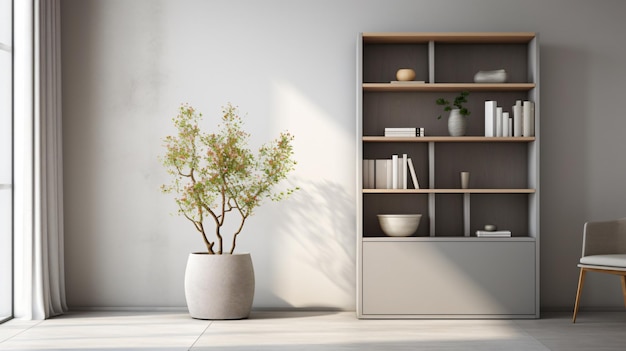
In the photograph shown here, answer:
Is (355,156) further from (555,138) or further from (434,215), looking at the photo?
(555,138)

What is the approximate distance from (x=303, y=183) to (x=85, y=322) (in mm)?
1820

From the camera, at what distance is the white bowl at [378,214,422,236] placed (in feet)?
16.5

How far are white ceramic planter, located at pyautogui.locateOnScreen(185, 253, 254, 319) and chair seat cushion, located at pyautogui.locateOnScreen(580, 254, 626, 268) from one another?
90.4 inches

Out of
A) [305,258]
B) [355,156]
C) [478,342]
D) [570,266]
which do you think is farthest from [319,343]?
[570,266]

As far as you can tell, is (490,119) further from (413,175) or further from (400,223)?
(400,223)

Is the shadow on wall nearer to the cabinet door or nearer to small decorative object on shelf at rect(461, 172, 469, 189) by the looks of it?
the cabinet door

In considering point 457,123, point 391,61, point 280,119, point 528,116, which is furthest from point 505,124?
point 280,119

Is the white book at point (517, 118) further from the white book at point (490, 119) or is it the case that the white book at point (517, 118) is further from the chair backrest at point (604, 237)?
the chair backrest at point (604, 237)

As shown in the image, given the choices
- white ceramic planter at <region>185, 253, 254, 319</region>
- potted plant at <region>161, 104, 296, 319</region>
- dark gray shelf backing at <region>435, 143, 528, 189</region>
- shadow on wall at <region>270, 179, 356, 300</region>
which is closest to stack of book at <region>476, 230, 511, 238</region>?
dark gray shelf backing at <region>435, 143, 528, 189</region>

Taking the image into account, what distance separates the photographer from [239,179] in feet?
16.8

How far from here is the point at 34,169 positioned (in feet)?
16.2

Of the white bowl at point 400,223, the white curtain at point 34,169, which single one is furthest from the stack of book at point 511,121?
the white curtain at point 34,169

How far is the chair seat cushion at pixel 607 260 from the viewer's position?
4.54 m

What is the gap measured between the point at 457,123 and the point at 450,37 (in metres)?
0.62
